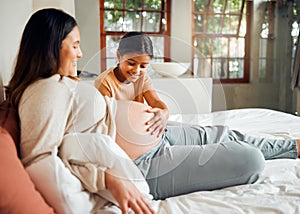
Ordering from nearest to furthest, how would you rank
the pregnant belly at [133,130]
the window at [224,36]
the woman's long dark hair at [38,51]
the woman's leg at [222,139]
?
the woman's long dark hair at [38,51], the pregnant belly at [133,130], the woman's leg at [222,139], the window at [224,36]

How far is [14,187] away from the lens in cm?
69

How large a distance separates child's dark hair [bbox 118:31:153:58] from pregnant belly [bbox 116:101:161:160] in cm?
19

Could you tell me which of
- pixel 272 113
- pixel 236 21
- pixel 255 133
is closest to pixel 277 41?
pixel 236 21

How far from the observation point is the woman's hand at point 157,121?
1184 mm

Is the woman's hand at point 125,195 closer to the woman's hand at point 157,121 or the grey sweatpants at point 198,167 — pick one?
the grey sweatpants at point 198,167

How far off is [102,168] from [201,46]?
3221mm

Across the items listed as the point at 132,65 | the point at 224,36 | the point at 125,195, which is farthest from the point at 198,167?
the point at 224,36

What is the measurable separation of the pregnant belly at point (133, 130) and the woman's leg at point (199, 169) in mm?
48

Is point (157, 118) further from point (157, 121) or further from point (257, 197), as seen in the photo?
point (257, 197)

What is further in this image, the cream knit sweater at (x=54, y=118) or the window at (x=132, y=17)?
the window at (x=132, y=17)

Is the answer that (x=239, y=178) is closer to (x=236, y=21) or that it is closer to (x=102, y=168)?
(x=102, y=168)

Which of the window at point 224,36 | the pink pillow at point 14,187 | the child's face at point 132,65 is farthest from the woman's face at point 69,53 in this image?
the window at point 224,36

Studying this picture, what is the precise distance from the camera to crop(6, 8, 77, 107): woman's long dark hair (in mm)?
925

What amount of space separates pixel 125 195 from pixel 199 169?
1.02 feet
